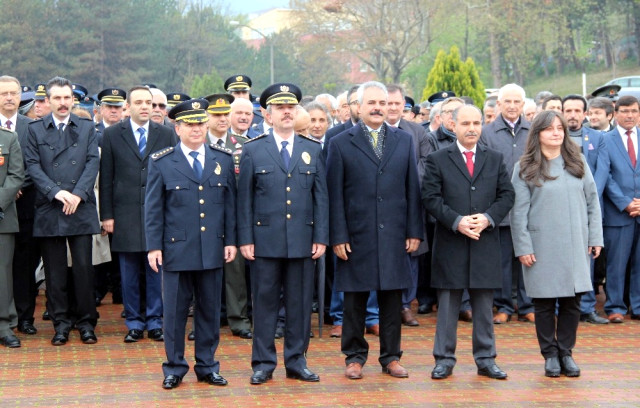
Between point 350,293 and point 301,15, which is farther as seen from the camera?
point 301,15

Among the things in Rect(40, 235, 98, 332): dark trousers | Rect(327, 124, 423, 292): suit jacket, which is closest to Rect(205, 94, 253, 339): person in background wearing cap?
Rect(40, 235, 98, 332): dark trousers

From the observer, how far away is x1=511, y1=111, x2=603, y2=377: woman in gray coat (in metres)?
8.41

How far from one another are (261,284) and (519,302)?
383cm

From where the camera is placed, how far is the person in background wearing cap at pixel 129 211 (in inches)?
396

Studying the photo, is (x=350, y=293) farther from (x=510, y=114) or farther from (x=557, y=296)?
(x=510, y=114)

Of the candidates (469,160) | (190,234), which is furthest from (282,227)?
(469,160)

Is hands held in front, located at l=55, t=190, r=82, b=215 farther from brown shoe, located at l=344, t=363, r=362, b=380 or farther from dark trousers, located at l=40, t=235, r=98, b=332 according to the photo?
brown shoe, located at l=344, t=363, r=362, b=380

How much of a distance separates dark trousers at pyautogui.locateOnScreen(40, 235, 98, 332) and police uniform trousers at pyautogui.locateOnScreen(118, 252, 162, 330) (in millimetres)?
325

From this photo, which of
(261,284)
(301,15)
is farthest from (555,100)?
(301,15)

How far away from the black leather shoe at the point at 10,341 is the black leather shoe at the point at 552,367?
488 centimetres

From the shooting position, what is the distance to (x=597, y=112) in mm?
12258

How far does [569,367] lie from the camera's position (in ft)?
27.5

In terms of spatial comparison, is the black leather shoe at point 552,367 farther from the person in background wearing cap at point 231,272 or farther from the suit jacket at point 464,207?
the person in background wearing cap at point 231,272

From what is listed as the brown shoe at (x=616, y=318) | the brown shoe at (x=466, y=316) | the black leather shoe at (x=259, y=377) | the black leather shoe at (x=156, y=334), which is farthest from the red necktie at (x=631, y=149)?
the black leather shoe at (x=156, y=334)
